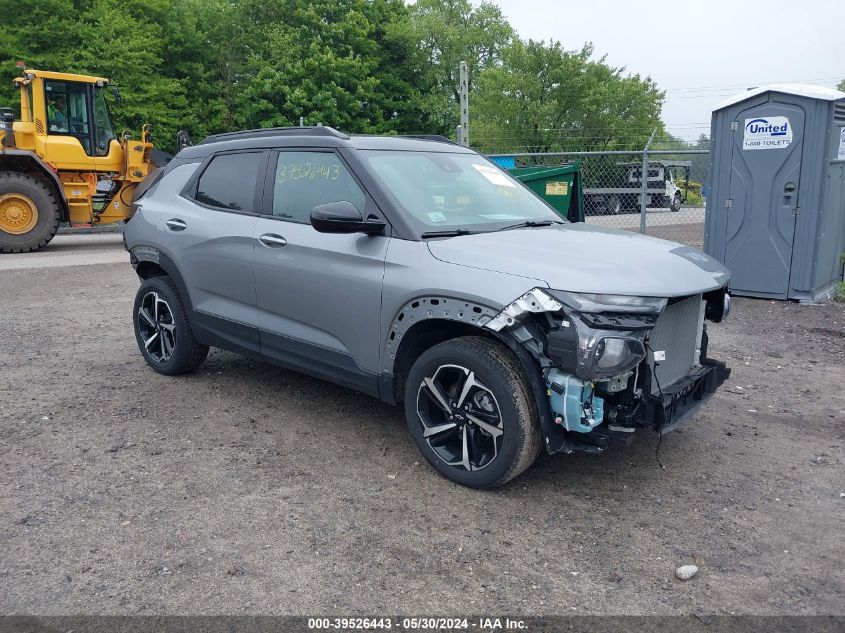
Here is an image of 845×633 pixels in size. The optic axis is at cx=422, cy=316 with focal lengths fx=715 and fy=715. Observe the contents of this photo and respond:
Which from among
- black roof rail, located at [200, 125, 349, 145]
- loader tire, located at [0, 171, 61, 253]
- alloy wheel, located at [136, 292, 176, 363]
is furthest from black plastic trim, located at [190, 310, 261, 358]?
loader tire, located at [0, 171, 61, 253]

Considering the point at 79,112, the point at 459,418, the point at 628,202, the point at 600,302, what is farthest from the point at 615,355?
the point at 628,202

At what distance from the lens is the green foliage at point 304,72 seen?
90.9 feet

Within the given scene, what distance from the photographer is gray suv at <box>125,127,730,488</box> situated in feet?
11.0

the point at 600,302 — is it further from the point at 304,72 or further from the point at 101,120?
the point at 304,72

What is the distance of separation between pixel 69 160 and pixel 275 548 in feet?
45.3

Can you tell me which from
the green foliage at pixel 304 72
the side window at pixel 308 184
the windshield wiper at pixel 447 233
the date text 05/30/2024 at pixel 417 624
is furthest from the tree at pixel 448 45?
the date text 05/30/2024 at pixel 417 624

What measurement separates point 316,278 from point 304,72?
3275cm

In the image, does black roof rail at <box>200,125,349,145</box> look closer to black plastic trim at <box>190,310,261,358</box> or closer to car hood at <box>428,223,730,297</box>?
car hood at <box>428,223,730,297</box>

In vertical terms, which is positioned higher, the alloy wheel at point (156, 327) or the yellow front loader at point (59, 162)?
the yellow front loader at point (59, 162)

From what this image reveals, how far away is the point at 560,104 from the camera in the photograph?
37.3 m

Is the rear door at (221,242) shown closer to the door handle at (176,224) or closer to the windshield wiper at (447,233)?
the door handle at (176,224)

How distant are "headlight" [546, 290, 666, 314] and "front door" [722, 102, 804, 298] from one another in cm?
595

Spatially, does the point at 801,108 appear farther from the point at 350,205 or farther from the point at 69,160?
the point at 69,160

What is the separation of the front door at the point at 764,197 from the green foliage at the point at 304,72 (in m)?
25.4
